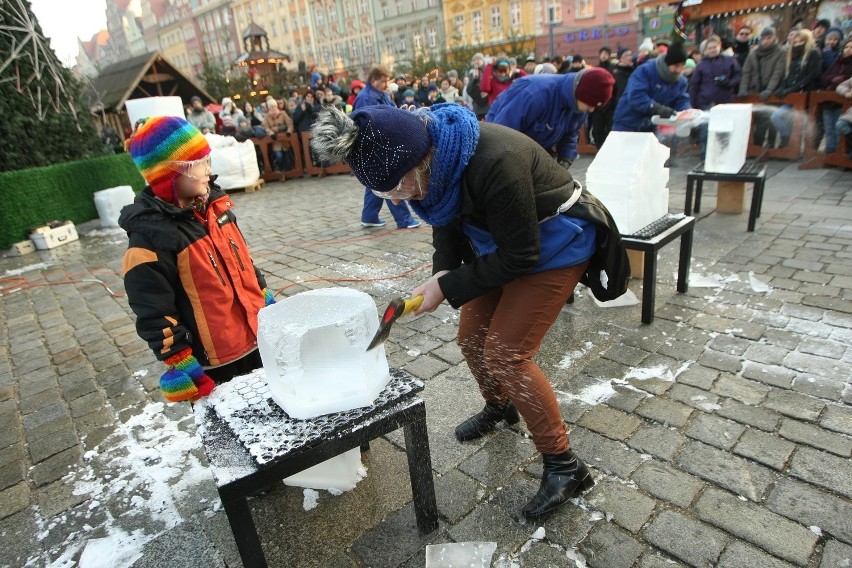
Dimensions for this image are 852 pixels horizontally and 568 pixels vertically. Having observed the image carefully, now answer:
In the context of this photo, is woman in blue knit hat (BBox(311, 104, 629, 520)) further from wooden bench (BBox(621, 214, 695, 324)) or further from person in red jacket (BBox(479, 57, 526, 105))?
person in red jacket (BBox(479, 57, 526, 105))

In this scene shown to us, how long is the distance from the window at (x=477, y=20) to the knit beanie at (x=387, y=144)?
4069 cm

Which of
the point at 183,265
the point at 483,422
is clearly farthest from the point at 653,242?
the point at 183,265

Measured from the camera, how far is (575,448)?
2.56m

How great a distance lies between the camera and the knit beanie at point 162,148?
202cm

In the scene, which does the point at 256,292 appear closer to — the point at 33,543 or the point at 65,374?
the point at 33,543

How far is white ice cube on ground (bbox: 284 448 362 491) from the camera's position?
94.2 inches

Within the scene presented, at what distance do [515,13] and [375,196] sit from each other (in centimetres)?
3433

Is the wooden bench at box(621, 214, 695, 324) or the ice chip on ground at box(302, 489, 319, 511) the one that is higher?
the wooden bench at box(621, 214, 695, 324)

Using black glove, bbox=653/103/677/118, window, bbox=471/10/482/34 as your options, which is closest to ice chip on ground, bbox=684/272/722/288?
black glove, bbox=653/103/677/118

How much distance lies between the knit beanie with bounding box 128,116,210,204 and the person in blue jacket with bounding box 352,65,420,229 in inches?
164

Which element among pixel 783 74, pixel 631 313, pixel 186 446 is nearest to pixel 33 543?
pixel 186 446

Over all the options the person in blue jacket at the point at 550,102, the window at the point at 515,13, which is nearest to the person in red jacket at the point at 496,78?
the person in blue jacket at the point at 550,102

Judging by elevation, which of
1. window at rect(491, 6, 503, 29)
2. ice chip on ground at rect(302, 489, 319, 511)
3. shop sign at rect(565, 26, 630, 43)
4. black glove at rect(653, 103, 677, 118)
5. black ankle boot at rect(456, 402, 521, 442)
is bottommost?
ice chip on ground at rect(302, 489, 319, 511)

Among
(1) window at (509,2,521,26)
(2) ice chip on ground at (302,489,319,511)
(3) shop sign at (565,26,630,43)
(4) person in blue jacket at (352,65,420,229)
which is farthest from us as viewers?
(1) window at (509,2,521,26)
